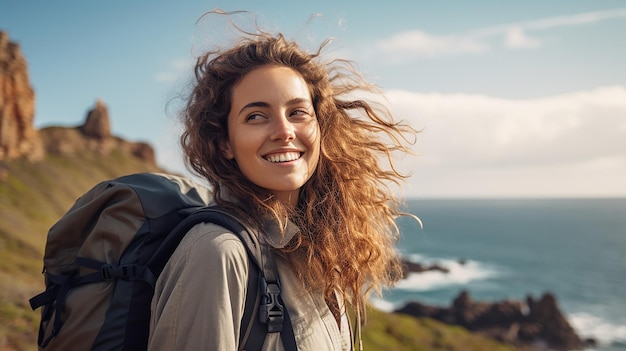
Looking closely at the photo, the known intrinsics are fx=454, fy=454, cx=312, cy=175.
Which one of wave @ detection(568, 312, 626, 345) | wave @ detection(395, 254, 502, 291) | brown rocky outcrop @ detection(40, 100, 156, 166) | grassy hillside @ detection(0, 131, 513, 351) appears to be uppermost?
brown rocky outcrop @ detection(40, 100, 156, 166)

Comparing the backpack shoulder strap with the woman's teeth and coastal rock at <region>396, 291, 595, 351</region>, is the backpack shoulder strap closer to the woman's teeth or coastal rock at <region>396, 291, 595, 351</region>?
the woman's teeth

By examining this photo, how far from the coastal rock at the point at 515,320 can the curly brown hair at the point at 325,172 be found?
1321 inches

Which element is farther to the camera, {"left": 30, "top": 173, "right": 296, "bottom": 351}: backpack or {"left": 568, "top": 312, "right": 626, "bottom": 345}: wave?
{"left": 568, "top": 312, "right": 626, "bottom": 345}: wave

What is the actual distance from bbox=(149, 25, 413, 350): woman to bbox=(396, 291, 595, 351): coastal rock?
33841 mm

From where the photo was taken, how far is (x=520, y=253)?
8094 centimetres

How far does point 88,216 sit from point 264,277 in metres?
1.31

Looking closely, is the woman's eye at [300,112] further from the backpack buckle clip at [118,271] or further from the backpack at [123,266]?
the backpack buckle clip at [118,271]

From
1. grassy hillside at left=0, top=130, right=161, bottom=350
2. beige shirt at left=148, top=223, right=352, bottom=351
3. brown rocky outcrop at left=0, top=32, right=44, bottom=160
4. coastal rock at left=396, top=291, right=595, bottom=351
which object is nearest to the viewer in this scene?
beige shirt at left=148, top=223, right=352, bottom=351

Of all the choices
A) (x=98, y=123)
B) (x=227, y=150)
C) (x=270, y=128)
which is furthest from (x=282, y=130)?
(x=98, y=123)

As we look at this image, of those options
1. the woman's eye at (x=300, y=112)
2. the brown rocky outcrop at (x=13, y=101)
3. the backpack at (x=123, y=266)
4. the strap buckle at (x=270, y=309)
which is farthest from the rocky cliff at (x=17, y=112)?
the strap buckle at (x=270, y=309)

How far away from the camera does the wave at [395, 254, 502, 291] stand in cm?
5132

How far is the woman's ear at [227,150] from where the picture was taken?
3.06 meters

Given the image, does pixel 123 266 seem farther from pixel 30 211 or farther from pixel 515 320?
pixel 515 320

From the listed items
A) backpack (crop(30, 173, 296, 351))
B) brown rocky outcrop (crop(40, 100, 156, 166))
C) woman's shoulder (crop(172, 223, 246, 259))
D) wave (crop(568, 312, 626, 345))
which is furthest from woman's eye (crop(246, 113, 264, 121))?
brown rocky outcrop (crop(40, 100, 156, 166))
